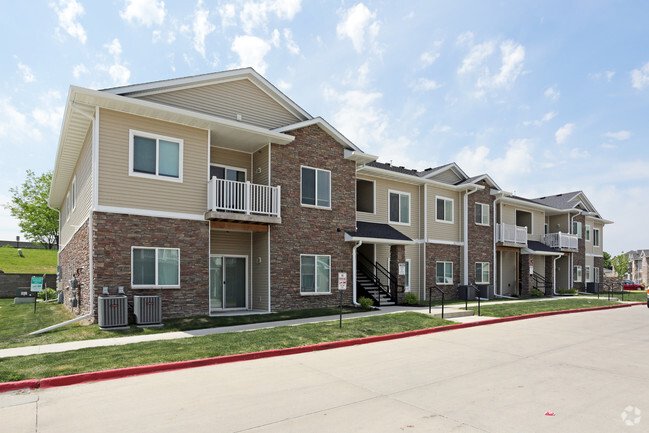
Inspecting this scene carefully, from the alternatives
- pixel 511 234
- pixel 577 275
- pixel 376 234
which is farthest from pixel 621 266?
pixel 376 234

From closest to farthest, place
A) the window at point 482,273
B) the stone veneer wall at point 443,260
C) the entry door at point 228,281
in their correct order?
1. the entry door at point 228,281
2. the stone veneer wall at point 443,260
3. the window at point 482,273

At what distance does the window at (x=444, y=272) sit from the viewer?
957 inches

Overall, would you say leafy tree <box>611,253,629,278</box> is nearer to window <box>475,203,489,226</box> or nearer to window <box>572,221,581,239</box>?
window <box>572,221,581,239</box>

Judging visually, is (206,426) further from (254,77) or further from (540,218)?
(540,218)

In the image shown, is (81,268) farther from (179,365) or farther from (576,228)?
(576,228)

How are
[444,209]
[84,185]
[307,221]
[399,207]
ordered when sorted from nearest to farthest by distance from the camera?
[84,185] → [307,221] → [399,207] → [444,209]

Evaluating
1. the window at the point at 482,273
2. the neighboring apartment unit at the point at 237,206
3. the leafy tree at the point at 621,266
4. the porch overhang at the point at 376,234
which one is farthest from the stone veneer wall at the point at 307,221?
the leafy tree at the point at 621,266

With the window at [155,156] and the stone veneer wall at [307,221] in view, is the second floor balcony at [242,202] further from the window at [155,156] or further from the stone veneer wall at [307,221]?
the window at [155,156]

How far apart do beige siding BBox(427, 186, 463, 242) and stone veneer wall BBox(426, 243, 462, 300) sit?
52 centimetres

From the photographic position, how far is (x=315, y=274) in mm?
17469

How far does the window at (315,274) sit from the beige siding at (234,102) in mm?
5601

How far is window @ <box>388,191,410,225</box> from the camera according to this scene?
23.0m

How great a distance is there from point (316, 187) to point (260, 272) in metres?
4.07

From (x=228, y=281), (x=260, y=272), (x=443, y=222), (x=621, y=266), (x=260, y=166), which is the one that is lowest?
(x=621, y=266)
